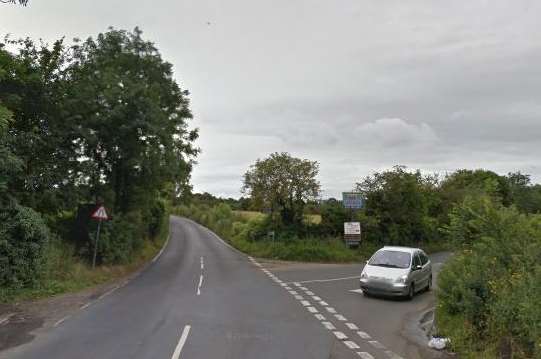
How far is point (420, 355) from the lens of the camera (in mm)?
9500

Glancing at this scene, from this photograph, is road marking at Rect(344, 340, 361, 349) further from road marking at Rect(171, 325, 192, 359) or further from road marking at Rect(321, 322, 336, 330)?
road marking at Rect(171, 325, 192, 359)

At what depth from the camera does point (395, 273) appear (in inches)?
659

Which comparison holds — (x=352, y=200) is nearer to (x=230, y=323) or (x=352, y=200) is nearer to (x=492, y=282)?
(x=230, y=323)

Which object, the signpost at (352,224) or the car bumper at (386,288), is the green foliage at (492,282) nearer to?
the car bumper at (386,288)

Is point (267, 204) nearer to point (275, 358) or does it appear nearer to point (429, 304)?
point (429, 304)

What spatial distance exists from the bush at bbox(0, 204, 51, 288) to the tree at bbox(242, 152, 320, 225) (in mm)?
18920

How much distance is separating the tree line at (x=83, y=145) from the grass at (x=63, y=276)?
1.58 ft

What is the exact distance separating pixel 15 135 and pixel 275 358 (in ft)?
45.9

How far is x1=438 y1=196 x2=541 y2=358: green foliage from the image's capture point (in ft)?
26.9

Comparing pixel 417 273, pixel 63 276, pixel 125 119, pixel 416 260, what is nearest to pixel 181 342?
pixel 63 276

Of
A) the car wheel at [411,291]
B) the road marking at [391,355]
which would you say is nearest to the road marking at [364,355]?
the road marking at [391,355]

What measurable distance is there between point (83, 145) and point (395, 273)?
587 inches

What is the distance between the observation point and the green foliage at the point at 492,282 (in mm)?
8211

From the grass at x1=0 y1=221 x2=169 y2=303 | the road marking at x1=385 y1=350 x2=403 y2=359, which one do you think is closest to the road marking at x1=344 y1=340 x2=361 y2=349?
the road marking at x1=385 y1=350 x2=403 y2=359
